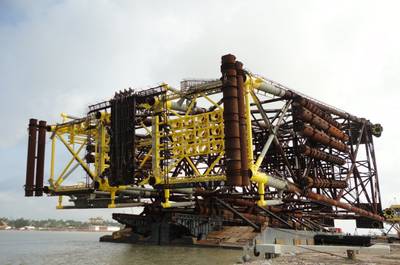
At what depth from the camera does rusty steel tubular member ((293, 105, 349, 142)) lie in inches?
1714

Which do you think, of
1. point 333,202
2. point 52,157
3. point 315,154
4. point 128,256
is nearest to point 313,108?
point 315,154

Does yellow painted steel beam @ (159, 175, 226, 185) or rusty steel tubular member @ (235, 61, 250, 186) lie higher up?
rusty steel tubular member @ (235, 61, 250, 186)

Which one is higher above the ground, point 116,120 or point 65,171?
point 116,120

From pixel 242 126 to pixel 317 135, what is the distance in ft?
49.5

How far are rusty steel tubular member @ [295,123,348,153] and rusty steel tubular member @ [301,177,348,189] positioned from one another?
14.8ft

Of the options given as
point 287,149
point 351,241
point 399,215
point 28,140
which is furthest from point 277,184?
point 399,215

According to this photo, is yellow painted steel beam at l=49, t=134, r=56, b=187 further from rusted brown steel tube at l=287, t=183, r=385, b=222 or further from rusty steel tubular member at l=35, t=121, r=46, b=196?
rusted brown steel tube at l=287, t=183, r=385, b=222

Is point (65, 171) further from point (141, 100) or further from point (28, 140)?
point (141, 100)

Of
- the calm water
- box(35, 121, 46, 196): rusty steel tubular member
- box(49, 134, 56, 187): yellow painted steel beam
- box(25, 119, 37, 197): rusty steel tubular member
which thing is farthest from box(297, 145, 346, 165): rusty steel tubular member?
box(25, 119, 37, 197): rusty steel tubular member

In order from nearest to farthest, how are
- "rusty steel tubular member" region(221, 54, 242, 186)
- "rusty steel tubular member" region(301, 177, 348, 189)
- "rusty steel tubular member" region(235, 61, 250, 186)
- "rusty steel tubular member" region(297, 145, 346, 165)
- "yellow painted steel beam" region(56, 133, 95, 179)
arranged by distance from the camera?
"rusty steel tubular member" region(221, 54, 242, 186), "rusty steel tubular member" region(235, 61, 250, 186), "rusty steel tubular member" region(301, 177, 348, 189), "rusty steel tubular member" region(297, 145, 346, 165), "yellow painted steel beam" region(56, 133, 95, 179)

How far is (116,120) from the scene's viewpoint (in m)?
42.9

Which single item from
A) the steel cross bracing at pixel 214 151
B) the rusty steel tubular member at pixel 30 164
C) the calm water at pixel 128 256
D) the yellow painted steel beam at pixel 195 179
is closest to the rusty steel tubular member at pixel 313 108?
the steel cross bracing at pixel 214 151

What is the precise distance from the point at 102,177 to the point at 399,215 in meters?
48.4

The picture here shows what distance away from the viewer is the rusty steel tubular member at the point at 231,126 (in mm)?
33375
